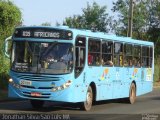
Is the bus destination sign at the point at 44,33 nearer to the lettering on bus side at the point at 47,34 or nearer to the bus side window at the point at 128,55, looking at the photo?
the lettering on bus side at the point at 47,34

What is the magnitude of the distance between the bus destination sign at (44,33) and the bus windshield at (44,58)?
0.77ft

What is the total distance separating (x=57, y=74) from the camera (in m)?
18.4

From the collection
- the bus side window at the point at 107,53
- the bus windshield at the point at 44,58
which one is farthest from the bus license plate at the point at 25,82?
the bus side window at the point at 107,53

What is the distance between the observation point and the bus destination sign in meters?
18.7

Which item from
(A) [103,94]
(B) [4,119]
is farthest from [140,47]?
(B) [4,119]

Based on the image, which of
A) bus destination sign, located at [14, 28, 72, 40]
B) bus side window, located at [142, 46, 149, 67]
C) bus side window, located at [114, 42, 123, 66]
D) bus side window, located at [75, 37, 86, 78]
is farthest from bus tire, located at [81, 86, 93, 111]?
bus side window, located at [142, 46, 149, 67]

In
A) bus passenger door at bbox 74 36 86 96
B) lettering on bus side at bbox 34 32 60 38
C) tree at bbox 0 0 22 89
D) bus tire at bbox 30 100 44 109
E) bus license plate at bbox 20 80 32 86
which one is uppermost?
tree at bbox 0 0 22 89

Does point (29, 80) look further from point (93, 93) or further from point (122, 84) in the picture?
point (122, 84)

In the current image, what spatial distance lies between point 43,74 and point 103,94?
366cm

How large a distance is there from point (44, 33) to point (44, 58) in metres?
0.92

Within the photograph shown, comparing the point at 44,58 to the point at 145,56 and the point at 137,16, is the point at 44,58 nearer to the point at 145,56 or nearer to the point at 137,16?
the point at 145,56

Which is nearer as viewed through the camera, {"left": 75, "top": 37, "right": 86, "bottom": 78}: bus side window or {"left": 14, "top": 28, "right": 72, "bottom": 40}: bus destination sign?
{"left": 14, "top": 28, "right": 72, "bottom": 40}: bus destination sign

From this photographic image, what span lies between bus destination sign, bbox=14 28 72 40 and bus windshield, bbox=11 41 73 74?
0.24 metres

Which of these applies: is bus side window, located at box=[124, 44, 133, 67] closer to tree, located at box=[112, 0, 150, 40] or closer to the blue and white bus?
the blue and white bus
